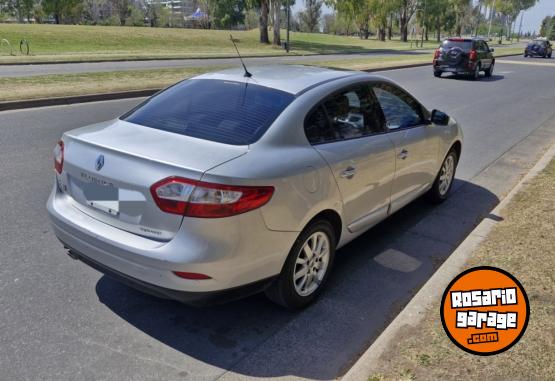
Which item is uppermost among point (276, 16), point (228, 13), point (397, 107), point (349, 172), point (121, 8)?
point (121, 8)

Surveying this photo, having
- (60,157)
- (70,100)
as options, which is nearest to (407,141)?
(60,157)

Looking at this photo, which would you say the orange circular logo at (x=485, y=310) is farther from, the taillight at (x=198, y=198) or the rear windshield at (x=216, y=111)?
the rear windshield at (x=216, y=111)

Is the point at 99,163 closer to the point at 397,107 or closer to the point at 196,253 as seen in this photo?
the point at 196,253

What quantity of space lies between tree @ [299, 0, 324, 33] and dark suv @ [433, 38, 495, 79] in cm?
9580

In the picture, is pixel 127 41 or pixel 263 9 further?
pixel 263 9

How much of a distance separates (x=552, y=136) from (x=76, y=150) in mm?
9805

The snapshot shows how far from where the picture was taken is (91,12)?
3858 inches

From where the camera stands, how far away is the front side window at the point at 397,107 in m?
4.39

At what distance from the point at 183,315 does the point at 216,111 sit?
56.9 inches

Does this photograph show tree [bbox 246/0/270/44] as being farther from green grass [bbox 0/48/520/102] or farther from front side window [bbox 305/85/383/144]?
front side window [bbox 305/85/383/144]

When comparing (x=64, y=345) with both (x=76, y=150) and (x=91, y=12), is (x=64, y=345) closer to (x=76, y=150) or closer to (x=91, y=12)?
(x=76, y=150)

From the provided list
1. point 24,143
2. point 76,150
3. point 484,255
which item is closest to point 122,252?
point 76,150

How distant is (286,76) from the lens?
399 cm

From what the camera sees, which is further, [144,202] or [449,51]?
[449,51]
